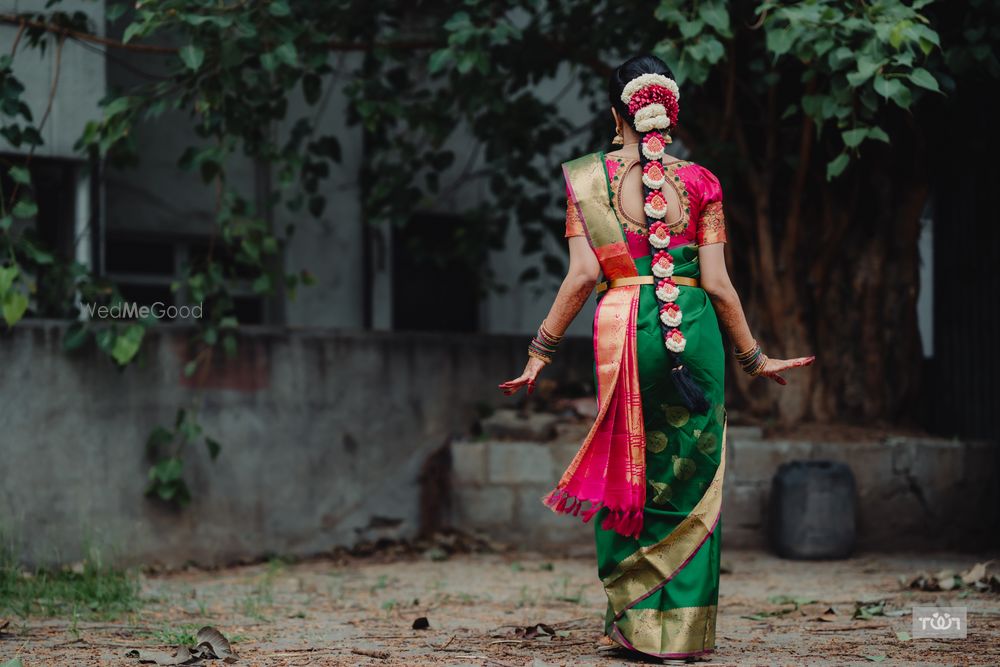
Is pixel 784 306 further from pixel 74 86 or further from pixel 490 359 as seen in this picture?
pixel 74 86

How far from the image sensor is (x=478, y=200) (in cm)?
1009

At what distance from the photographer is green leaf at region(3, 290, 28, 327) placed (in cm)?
652

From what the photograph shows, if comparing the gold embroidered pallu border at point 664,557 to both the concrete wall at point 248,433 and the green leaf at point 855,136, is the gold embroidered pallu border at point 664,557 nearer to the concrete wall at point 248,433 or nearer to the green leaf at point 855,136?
the green leaf at point 855,136

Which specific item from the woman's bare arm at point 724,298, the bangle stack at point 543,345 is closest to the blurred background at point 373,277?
the woman's bare arm at point 724,298

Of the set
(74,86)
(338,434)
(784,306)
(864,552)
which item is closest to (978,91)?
(784,306)

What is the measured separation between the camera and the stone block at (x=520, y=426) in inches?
321

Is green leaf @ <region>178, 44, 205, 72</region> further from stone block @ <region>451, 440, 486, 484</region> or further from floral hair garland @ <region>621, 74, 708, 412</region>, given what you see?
stone block @ <region>451, 440, 486, 484</region>


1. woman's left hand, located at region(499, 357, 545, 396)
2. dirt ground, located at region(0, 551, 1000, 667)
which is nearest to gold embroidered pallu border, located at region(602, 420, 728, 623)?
dirt ground, located at region(0, 551, 1000, 667)

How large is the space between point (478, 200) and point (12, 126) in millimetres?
4075

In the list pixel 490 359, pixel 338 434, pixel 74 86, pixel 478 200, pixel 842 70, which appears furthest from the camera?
pixel 478 200

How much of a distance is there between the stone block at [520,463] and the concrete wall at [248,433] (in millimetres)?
596

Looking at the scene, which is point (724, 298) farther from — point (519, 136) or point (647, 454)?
point (519, 136)

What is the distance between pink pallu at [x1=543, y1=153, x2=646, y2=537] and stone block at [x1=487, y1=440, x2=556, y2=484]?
355 cm

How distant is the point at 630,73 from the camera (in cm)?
433
